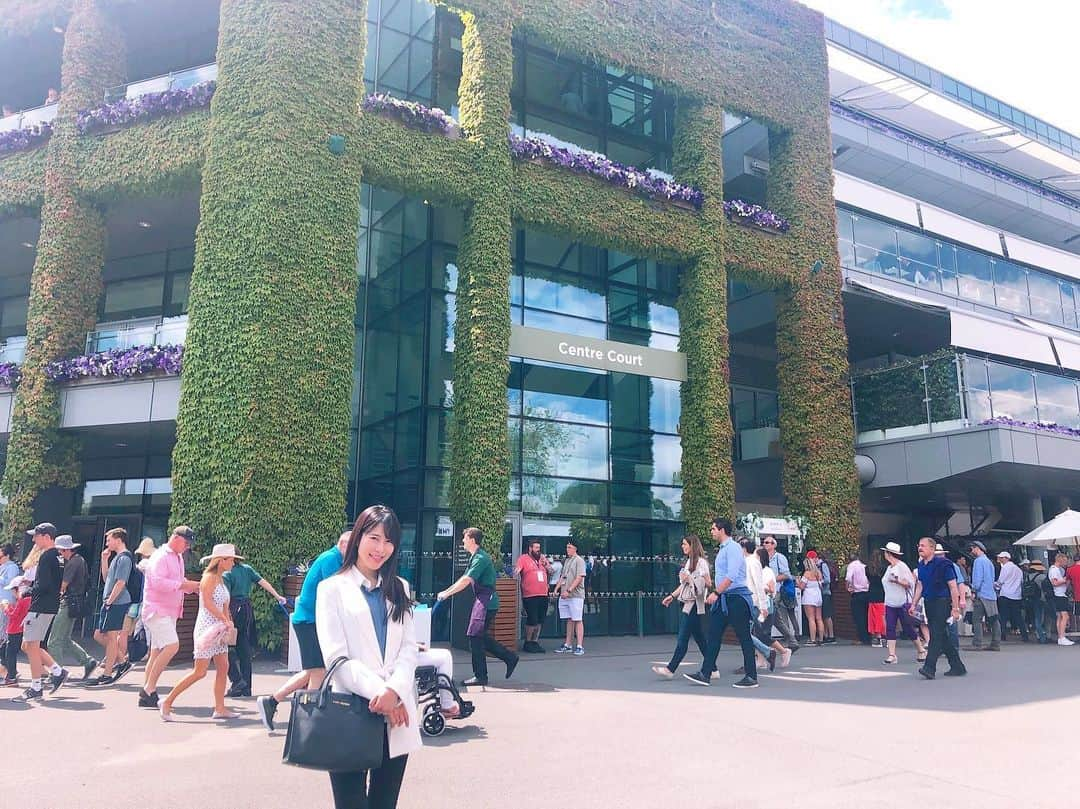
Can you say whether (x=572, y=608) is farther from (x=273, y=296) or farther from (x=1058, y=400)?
(x=1058, y=400)

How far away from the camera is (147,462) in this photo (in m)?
18.8

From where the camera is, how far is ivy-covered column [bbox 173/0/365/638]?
13273 mm

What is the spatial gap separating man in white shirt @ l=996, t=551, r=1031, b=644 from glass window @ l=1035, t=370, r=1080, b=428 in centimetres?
408

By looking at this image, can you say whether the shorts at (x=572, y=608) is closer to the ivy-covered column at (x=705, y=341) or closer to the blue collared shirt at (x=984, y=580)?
the ivy-covered column at (x=705, y=341)

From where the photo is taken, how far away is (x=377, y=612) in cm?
337

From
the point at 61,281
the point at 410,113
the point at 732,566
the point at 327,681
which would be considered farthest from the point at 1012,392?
the point at 61,281

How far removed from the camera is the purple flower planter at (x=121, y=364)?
14750 mm

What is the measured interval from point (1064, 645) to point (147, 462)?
63.6 feet

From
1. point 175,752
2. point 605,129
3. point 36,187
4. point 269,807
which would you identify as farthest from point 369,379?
point 269,807

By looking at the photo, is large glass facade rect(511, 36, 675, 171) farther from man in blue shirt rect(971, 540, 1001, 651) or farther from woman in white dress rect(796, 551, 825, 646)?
man in blue shirt rect(971, 540, 1001, 651)

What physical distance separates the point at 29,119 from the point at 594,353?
12.8 m

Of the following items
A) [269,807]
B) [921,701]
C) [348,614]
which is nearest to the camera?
[348,614]

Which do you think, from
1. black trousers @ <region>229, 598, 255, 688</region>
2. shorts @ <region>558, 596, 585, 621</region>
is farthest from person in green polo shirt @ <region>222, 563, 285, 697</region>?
shorts @ <region>558, 596, 585, 621</region>

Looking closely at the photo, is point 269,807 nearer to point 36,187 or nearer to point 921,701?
point 921,701
